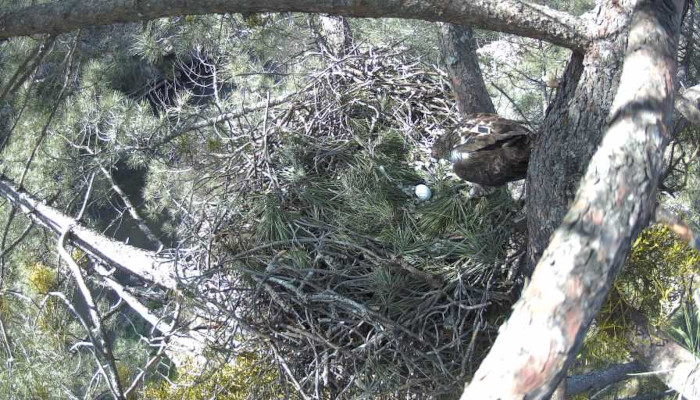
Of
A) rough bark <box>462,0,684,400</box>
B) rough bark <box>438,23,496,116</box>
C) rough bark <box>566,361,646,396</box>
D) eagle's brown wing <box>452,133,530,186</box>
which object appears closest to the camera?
rough bark <box>462,0,684,400</box>

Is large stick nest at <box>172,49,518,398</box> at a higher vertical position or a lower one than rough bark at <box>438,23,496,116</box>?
lower

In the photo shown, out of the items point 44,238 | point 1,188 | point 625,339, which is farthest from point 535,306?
point 44,238

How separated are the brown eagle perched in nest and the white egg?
0.37 metres

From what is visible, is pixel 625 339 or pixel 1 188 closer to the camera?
pixel 625 339

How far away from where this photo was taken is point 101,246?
378cm

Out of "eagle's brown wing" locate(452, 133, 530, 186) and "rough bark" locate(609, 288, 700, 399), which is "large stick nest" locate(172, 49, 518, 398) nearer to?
"eagle's brown wing" locate(452, 133, 530, 186)

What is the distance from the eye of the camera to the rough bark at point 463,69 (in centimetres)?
285

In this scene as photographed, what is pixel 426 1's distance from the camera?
6.15 feet

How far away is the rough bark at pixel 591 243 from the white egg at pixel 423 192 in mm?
1358

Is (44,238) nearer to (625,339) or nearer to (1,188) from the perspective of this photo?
(1,188)

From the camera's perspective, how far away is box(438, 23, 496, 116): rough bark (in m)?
2.85

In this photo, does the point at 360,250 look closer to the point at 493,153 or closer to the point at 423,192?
the point at 423,192

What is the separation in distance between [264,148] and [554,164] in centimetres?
143

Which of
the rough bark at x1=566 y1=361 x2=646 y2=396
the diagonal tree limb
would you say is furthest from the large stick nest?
the rough bark at x1=566 y1=361 x2=646 y2=396
